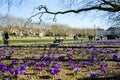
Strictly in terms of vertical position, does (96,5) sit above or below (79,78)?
above

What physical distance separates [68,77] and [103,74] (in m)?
1.02

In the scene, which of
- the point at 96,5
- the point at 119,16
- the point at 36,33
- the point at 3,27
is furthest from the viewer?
the point at 36,33

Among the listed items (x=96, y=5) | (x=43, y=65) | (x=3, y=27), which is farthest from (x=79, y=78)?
(x=3, y=27)

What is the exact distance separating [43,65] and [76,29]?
14725cm

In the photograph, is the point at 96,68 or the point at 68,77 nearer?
the point at 68,77

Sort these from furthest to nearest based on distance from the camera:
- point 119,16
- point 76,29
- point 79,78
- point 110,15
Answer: point 76,29 → point 119,16 → point 110,15 → point 79,78

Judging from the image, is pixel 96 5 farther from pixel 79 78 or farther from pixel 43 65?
pixel 79 78

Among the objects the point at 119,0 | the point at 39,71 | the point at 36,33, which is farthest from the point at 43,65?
the point at 36,33

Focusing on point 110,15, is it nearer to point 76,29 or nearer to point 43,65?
point 43,65

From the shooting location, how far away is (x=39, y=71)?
8086 mm

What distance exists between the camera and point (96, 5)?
1355 cm

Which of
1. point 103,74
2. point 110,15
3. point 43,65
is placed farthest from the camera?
point 110,15

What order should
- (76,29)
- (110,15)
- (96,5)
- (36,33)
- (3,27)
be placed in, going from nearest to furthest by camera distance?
(96,5) < (110,15) < (3,27) < (36,33) < (76,29)

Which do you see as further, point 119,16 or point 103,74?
point 119,16
